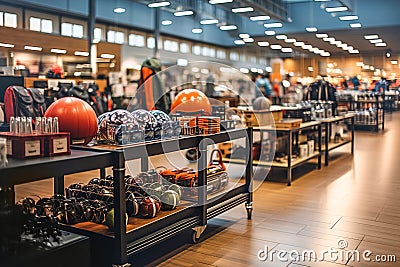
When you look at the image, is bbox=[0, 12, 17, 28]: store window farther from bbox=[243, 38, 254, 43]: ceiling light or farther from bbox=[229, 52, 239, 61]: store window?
bbox=[229, 52, 239, 61]: store window

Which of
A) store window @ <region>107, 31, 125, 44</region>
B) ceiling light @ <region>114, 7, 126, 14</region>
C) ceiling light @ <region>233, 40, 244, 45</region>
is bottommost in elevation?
store window @ <region>107, 31, 125, 44</region>

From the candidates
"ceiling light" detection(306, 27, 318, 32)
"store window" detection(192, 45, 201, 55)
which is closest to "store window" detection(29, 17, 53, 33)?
"store window" detection(192, 45, 201, 55)

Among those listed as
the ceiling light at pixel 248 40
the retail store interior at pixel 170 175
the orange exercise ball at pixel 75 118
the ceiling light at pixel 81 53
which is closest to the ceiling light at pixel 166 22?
the ceiling light at pixel 248 40

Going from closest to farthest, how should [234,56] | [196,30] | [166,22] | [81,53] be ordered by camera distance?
[81,53] → [166,22] → [196,30] → [234,56]

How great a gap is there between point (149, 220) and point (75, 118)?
833mm

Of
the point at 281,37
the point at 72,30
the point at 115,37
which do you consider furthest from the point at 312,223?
the point at 281,37

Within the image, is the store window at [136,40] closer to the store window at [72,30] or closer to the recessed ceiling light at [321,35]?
the store window at [72,30]

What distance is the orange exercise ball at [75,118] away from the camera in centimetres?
268

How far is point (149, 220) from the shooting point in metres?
2.96

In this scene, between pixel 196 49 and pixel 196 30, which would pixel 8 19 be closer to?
pixel 196 30

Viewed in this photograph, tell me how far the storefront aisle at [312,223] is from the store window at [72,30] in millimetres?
9425

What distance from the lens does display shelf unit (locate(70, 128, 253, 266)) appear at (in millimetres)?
2592

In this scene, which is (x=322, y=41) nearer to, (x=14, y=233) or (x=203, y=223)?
(x=203, y=223)

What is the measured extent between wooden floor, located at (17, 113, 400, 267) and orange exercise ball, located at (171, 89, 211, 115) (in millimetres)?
1021
